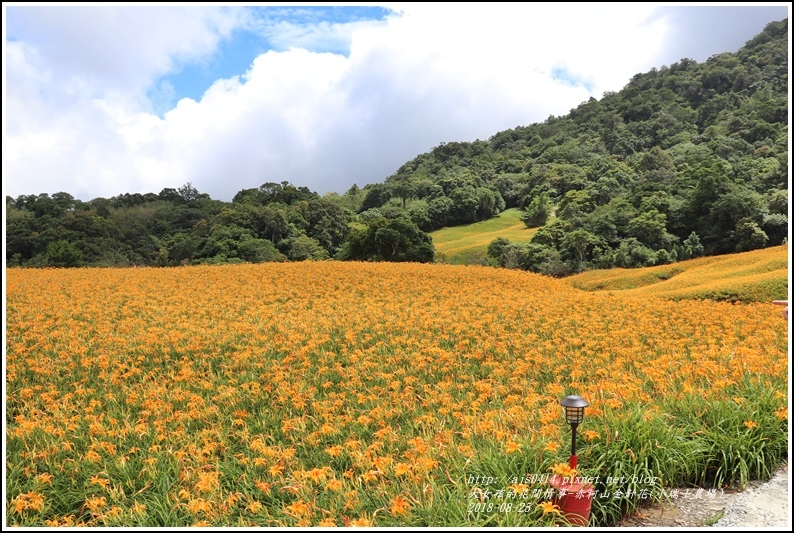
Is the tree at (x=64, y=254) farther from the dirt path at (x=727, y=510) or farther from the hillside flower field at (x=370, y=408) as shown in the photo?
the dirt path at (x=727, y=510)

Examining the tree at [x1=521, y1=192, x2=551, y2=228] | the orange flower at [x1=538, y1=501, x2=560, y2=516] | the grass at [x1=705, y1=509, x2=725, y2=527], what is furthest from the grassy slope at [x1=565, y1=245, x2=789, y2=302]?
the tree at [x1=521, y1=192, x2=551, y2=228]

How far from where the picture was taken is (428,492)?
2.72m

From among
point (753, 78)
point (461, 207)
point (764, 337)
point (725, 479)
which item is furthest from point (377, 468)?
point (753, 78)

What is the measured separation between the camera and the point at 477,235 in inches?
1182

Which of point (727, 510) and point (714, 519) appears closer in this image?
point (714, 519)

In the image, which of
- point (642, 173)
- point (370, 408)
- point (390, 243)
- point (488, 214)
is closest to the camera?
point (370, 408)

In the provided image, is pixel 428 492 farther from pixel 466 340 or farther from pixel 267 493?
pixel 466 340

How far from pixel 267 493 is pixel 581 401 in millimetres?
1859

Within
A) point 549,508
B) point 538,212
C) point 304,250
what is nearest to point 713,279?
point 549,508

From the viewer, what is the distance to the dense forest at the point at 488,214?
66.5ft

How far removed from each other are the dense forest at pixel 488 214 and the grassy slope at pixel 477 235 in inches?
29.7

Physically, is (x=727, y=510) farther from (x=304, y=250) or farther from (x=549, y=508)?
(x=304, y=250)

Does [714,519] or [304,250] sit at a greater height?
[304,250]

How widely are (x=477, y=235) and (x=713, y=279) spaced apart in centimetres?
1658
